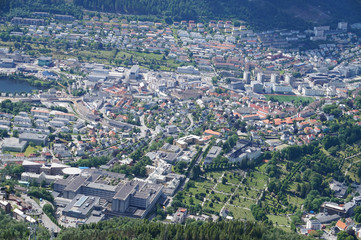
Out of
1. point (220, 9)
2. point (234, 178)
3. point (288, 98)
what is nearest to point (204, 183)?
point (234, 178)

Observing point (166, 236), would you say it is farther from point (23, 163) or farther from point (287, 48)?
point (287, 48)

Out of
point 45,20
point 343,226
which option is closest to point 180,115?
point 343,226

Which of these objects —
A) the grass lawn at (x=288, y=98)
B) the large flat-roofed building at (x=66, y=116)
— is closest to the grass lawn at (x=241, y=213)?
the large flat-roofed building at (x=66, y=116)

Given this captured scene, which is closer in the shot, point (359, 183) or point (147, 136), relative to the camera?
point (359, 183)

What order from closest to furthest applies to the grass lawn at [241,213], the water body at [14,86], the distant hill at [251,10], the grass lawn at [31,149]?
1. the grass lawn at [241,213]
2. the grass lawn at [31,149]
3. the water body at [14,86]
4. the distant hill at [251,10]

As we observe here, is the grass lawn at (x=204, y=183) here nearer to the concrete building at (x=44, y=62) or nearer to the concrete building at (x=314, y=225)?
the concrete building at (x=314, y=225)

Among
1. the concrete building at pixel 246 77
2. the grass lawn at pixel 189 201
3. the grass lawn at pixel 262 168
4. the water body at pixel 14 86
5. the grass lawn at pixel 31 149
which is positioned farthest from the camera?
the concrete building at pixel 246 77

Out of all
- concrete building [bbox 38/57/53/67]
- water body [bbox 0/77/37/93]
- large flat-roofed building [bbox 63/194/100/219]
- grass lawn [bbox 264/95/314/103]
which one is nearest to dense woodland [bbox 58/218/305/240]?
large flat-roofed building [bbox 63/194/100/219]
